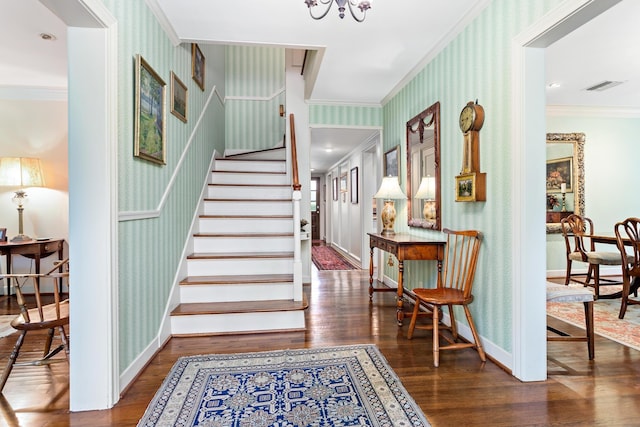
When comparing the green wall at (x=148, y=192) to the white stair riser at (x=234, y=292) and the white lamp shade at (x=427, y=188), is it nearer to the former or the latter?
the white stair riser at (x=234, y=292)

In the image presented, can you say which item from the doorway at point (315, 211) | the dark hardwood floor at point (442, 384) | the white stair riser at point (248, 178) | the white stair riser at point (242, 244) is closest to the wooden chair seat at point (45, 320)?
the dark hardwood floor at point (442, 384)

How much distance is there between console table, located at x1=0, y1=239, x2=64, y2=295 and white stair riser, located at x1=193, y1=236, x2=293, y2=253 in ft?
5.90

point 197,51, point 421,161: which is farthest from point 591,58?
point 197,51

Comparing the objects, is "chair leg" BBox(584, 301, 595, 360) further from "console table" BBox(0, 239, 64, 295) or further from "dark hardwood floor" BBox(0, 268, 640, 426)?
"console table" BBox(0, 239, 64, 295)

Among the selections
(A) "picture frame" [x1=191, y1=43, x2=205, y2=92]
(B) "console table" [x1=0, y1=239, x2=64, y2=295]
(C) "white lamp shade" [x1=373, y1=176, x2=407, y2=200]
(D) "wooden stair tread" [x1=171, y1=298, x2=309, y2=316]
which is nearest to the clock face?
(C) "white lamp shade" [x1=373, y1=176, x2=407, y2=200]

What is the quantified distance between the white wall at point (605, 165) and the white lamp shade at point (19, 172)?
22.9 ft

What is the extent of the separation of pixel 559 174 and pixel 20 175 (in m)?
7.18

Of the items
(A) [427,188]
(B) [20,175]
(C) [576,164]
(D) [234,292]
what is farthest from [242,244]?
(C) [576,164]

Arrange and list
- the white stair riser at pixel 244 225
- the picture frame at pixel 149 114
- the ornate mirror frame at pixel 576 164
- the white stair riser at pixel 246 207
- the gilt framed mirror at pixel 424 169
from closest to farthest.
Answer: the picture frame at pixel 149 114 < the gilt framed mirror at pixel 424 169 < the white stair riser at pixel 244 225 < the white stair riser at pixel 246 207 < the ornate mirror frame at pixel 576 164

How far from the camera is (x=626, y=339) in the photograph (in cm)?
264

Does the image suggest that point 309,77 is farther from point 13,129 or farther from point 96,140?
point 13,129

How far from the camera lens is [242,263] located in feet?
10.7

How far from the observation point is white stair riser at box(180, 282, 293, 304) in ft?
9.76

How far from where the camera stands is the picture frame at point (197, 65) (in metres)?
3.40
